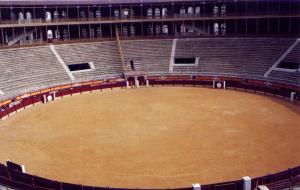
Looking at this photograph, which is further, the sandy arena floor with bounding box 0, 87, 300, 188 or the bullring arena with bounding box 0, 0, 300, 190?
the sandy arena floor with bounding box 0, 87, 300, 188

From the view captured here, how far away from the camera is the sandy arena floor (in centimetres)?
2345

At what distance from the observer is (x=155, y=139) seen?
29500mm

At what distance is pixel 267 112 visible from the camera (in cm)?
3625

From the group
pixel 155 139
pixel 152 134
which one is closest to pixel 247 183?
pixel 155 139

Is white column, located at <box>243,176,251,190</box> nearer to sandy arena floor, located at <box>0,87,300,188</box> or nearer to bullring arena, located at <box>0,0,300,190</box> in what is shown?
bullring arena, located at <box>0,0,300,190</box>

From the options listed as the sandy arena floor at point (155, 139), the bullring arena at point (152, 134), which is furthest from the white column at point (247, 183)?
the sandy arena floor at point (155, 139)

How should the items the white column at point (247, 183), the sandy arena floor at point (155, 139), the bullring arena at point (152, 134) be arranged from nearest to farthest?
the white column at point (247, 183) < the bullring arena at point (152, 134) < the sandy arena floor at point (155, 139)

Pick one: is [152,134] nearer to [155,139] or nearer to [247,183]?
[155,139]

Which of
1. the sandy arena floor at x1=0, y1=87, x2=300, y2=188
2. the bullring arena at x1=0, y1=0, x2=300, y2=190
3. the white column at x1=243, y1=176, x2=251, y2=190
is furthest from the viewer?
the sandy arena floor at x1=0, y1=87, x2=300, y2=188

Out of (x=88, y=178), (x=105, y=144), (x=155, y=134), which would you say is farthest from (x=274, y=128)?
(x=88, y=178)

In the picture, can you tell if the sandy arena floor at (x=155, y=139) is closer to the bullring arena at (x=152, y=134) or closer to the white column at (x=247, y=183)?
the bullring arena at (x=152, y=134)

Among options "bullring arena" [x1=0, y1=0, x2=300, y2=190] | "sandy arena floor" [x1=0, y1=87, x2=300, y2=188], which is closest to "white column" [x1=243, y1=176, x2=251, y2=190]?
"bullring arena" [x1=0, y1=0, x2=300, y2=190]

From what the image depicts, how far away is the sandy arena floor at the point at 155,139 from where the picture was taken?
2345 centimetres

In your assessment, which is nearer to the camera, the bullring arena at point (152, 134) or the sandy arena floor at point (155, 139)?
the bullring arena at point (152, 134)
